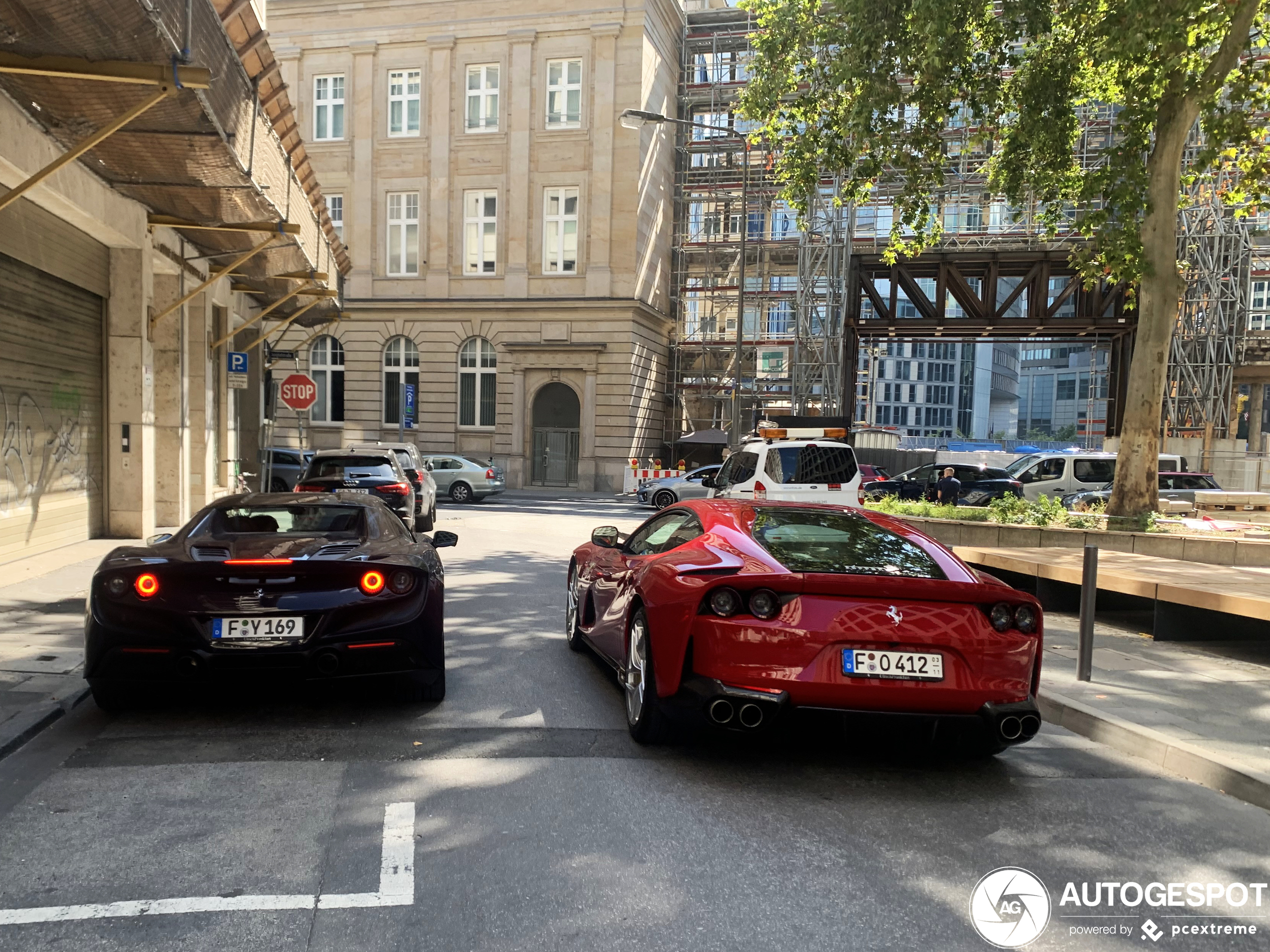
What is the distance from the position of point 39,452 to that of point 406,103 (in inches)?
1176

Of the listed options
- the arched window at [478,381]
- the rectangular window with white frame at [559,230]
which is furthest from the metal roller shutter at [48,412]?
the rectangular window with white frame at [559,230]

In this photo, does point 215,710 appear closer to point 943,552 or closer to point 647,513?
point 943,552

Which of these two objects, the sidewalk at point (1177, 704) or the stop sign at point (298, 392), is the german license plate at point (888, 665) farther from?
the stop sign at point (298, 392)

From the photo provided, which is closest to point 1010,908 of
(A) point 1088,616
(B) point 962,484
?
(A) point 1088,616

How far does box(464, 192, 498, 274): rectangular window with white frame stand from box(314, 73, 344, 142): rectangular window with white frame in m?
6.26

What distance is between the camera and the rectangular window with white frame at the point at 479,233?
1478 inches

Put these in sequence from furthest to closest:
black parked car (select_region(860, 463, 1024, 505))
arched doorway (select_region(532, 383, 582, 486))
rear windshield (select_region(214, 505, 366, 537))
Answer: arched doorway (select_region(532, 383, 582, 486)) < black parked car (select_region(860, 463, 1024, 505)) < rear windshield (select_region(214, 505, 366, 537))

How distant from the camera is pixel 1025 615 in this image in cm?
467

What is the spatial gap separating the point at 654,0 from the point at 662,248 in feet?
29.8

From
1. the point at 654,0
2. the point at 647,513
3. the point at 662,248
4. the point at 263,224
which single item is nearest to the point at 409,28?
the point at 654,0

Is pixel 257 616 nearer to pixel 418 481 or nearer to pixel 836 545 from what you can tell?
pixel 836 545

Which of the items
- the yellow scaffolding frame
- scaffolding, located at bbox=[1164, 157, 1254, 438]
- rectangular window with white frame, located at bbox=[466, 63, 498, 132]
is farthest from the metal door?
the yellow scaffolding frame

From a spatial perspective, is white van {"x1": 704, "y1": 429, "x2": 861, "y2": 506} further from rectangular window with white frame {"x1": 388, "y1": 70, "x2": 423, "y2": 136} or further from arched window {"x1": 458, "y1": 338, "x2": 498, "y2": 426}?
rectangular window with white frame {"x1": 388, "y1": 70, "x2": 423, "y2": 136}

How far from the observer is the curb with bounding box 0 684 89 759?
4.89 meters
